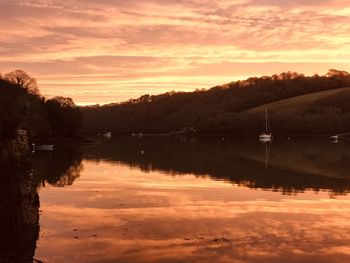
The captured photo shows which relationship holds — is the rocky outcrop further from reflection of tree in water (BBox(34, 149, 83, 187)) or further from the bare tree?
the bare tree

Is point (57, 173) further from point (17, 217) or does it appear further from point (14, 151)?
point (17, 217)

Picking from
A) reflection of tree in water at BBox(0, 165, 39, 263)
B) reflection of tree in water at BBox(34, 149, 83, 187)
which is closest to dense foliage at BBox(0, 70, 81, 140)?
reflection of tree in water at BBox(34, 149, 83, 187)

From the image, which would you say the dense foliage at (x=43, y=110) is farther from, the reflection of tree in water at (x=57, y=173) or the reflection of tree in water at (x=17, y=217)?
the reflection of tree in water at (x=17, y=217)

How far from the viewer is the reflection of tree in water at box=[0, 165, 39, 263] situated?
54.5 feet

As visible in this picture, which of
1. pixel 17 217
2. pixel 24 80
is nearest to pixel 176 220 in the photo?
pixel 17 217

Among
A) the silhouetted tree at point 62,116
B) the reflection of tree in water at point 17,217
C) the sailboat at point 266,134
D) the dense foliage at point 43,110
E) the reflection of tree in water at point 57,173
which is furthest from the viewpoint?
the sailboat at point 266,134

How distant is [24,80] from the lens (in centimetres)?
10600

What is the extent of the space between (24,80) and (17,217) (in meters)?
90.8

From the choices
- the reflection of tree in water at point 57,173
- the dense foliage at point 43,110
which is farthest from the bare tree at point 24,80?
the reflection of tree in water at point 57,173

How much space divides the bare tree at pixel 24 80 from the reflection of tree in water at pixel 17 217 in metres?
83.2

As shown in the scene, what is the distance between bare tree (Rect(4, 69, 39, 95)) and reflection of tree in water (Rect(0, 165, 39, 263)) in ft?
273

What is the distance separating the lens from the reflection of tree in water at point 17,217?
16611mm

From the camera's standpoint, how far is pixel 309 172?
47.0m

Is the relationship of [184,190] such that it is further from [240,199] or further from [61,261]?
[61,261]
